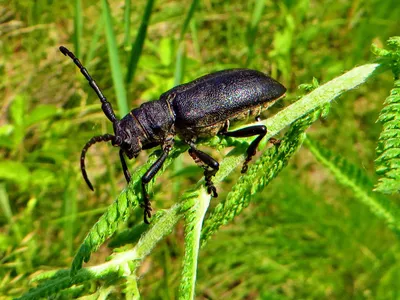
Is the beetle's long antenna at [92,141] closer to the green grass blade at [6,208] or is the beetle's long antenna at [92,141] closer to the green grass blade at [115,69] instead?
the green grass blade at [115,69]

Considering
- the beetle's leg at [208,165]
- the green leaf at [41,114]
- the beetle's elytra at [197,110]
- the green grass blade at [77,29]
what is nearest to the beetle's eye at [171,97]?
the beetle's elytra at [197,110]

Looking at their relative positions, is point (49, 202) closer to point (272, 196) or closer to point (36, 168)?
point (36, 168)

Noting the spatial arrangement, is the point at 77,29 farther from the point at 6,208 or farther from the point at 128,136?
the point at 6,208

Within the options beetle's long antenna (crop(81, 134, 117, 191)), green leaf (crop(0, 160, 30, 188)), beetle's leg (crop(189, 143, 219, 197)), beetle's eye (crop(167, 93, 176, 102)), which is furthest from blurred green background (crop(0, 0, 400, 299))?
beetle's leg (crop(189, 143, 219, 197))

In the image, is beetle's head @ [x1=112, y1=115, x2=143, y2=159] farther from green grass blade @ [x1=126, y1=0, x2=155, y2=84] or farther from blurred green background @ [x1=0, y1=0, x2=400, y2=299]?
green grass blade @ [x1=126, y1=0, x2=155, y2=84]

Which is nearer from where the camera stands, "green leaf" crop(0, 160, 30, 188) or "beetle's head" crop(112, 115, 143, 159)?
"beetle's head" crop(112, 115, 143, 159)
